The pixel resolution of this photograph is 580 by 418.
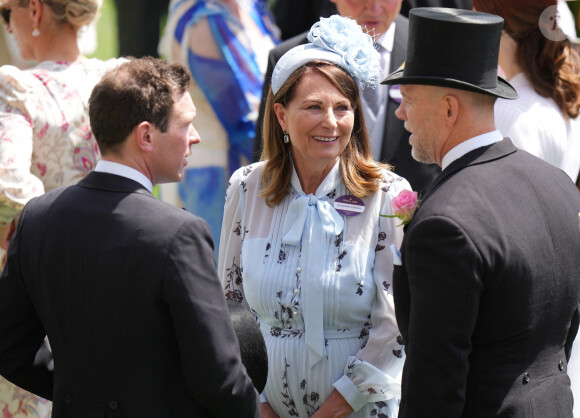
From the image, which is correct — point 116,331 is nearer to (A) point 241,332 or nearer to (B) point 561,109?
(A) point 241,332

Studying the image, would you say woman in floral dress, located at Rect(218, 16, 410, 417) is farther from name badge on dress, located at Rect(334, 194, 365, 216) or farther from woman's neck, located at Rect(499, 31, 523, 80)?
woman's neck, located at Rect(499, 31, 523, 80)

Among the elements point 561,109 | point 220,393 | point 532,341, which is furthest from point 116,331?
point 561,109

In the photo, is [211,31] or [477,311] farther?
[211,31]

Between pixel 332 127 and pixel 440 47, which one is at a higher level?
pixel 440 47

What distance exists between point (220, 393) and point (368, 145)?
1.38 m

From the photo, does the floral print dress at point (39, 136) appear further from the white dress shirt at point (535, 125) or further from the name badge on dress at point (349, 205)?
the white dress shirt at point (535, 125)

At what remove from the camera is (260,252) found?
3.23 metres

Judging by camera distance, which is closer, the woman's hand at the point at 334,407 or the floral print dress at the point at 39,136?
the woman's hand at the point at 334,407

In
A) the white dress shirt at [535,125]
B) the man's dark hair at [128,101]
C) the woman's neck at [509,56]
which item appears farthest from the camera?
the woman's neck at [509,56]

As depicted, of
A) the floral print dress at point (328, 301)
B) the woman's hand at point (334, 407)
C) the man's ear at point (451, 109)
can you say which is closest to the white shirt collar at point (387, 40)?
the floral print dress at point (328, 301)

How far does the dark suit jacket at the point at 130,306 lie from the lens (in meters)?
2.37

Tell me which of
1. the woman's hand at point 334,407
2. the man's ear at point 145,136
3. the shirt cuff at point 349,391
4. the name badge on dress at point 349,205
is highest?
the man's ear at point 145,136

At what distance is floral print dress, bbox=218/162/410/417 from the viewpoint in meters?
3.07

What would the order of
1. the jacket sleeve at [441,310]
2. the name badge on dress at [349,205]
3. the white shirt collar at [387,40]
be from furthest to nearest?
the white shirt collar at [387,40] → the name badge on dress at [349,205] → the jacket sleeve at [441,310]
